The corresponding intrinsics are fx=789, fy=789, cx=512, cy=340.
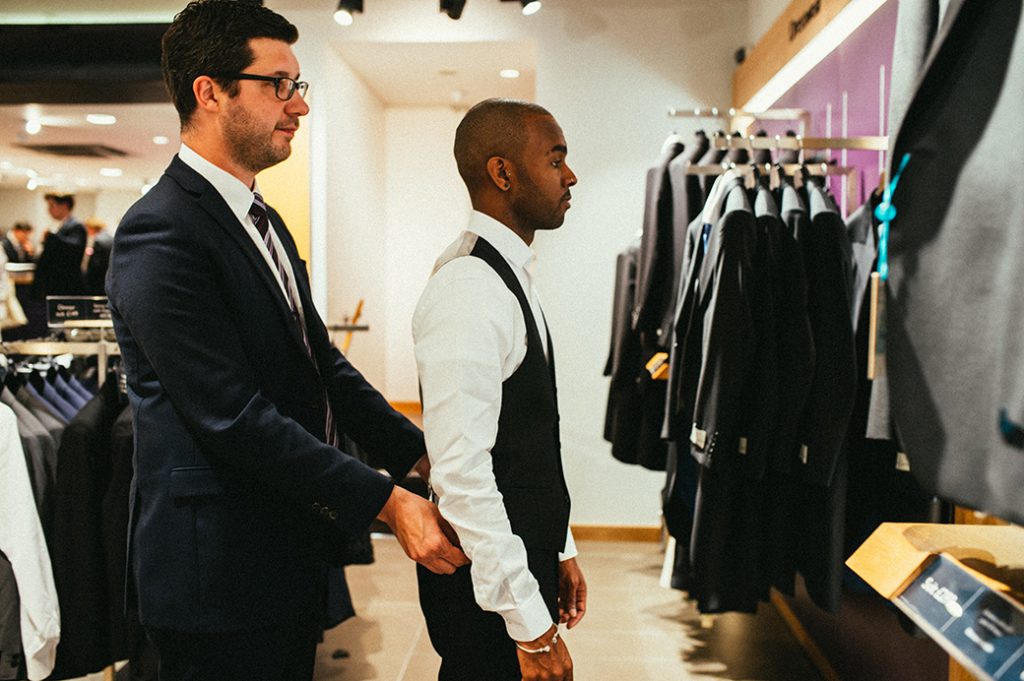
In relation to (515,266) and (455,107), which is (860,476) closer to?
(515,266)

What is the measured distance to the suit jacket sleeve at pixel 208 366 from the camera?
1.12 metres

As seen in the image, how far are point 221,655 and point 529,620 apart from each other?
477mm

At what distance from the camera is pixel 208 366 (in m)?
1.12

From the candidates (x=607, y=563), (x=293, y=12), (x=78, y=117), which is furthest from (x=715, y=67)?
(x=78, y=117)

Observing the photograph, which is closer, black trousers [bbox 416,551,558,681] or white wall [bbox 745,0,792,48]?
black trousers [bbox 416,551,558,681]

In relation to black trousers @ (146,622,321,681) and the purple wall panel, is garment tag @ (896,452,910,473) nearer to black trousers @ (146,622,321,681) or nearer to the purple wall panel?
the purple wall panel

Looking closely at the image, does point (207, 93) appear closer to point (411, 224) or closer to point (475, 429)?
point (475, 429)

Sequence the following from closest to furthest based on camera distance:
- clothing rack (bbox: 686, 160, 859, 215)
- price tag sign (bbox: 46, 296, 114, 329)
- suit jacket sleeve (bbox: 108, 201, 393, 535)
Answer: suit jacket sleeve (bbox: 108, 201, 393, 535)
clothing rack (bbox: 686, 160, 859, 215)
price tag sign (bbox: 46, 296, 114, 329)

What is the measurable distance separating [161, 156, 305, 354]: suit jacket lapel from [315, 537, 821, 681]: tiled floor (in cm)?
202

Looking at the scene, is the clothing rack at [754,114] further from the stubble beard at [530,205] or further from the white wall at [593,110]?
the stubble beard at [530,205]

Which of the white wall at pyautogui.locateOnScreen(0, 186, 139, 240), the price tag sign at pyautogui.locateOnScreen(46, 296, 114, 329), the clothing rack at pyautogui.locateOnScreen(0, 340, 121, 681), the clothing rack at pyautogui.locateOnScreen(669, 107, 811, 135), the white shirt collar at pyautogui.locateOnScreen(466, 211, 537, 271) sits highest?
the white wall at pyautogui.locateOnScreen(0, 186, 139, 240)

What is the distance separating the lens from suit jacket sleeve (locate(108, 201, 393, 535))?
1119 mm

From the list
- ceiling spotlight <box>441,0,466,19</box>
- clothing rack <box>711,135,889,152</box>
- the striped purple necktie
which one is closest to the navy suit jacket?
the striped purple necktie

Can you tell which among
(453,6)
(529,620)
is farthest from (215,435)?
(453,6)
